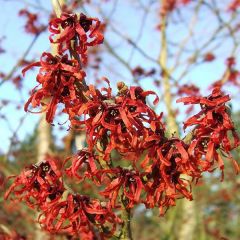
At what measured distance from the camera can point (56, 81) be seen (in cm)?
158

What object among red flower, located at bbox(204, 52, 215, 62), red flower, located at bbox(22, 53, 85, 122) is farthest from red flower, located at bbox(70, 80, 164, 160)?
red flower, located at bbox(204, 52, 215, 62)

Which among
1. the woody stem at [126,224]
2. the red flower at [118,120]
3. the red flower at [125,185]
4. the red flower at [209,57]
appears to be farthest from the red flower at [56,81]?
the red flower at [209,57]

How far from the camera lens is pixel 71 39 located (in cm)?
171

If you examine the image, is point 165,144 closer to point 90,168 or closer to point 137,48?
point 90,168

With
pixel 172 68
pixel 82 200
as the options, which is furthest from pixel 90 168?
pixel 172 68

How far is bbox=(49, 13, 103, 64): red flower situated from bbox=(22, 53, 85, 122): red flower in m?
0.10

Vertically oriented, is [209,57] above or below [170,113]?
above

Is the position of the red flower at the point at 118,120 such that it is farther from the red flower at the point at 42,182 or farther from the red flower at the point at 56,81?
the red flower at the point at 42,182

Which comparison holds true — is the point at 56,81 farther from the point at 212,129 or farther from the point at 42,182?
the point at 212,129

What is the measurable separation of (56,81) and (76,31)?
0.79 ft

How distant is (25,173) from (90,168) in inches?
11.5

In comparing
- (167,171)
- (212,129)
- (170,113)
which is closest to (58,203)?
(167,171)

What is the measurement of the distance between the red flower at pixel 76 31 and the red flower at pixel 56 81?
0.10 metres

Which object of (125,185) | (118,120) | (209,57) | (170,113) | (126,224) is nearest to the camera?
(118,120)
